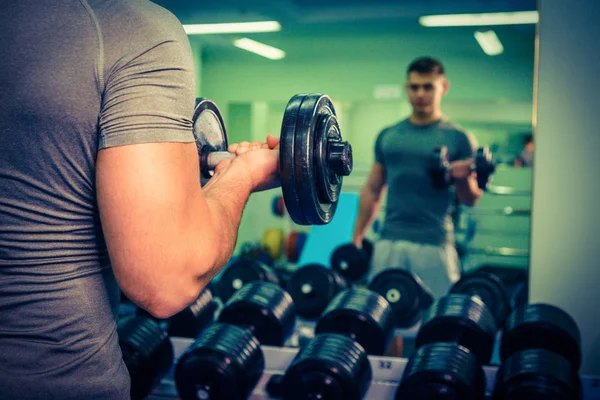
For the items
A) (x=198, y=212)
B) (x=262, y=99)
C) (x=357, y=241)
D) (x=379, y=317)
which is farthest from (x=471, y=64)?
(x=198, y=212)

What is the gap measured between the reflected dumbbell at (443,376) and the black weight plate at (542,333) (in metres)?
0.24

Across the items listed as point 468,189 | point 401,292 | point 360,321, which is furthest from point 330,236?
point 360,321

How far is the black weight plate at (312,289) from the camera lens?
2.20m

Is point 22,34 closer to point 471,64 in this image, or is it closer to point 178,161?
point 178,161

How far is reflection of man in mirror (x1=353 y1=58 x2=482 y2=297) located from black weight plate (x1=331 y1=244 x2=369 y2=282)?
1.12 feet

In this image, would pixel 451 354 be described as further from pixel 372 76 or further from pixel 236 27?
pixel 372 76

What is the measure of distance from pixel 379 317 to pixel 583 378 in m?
0.56

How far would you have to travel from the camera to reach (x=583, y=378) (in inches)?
58.7

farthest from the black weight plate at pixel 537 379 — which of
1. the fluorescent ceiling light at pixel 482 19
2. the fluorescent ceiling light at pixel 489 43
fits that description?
the fluorescent ceiling light at pixel 489 43

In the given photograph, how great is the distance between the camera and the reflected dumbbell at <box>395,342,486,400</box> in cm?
124

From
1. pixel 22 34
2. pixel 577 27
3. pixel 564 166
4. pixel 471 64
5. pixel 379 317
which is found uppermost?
pixel 471 64

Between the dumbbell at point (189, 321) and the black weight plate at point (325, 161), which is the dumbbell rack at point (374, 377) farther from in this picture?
the black weight plate at point (325, 161)

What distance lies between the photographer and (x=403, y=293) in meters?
2.08

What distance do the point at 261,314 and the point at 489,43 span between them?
4.67 m
